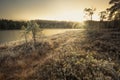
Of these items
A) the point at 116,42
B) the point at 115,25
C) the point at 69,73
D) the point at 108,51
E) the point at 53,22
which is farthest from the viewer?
the point at 53,22

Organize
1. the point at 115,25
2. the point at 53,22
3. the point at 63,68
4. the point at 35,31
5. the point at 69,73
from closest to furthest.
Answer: the point at 69,73 → the point at 63,68 → the point at 35,31 → the point at 115,25 → the point at 53,22

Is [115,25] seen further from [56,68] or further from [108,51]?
[56,68]

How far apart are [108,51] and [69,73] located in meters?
11.1

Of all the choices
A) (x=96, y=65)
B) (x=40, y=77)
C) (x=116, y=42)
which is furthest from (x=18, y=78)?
(x=116, y=42)

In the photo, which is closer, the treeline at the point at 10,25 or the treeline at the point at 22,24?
the treeline at the point at 22,24

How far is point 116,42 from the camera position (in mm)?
33688

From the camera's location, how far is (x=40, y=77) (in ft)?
68.1

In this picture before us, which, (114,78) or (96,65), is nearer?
(114,78)

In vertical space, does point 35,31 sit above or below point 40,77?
above

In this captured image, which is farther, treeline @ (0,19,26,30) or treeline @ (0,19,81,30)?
treeline @ (0,19,26,30)

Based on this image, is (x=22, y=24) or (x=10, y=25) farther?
(x=10, y=25)

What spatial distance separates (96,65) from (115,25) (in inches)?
1682

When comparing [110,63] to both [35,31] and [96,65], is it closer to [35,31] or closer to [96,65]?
[96,65]

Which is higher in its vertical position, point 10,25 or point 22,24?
point 22,24
